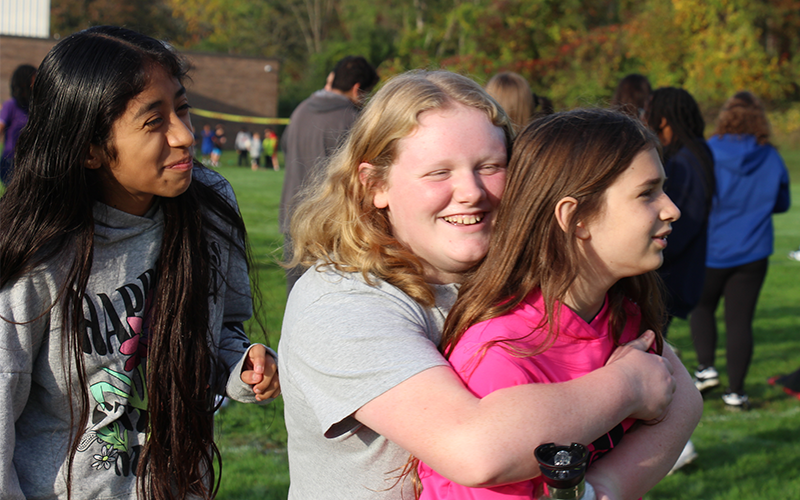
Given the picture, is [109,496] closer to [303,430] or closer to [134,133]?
[303,430]

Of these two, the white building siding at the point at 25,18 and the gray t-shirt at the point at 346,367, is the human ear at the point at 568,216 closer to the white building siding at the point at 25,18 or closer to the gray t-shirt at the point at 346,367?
the gray t-shirt at the point at 346,367

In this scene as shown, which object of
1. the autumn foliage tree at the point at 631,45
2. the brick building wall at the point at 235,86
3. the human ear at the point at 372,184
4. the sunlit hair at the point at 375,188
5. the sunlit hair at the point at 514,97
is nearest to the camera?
the sunlit hair at the point at 375,188

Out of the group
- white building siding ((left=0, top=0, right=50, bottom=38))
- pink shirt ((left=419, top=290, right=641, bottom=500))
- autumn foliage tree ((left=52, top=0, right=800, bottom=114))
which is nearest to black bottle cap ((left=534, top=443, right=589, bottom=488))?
pink shirt ((left=419, top=290, right=641, bottom=500))

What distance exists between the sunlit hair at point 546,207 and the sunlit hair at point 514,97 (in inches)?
116

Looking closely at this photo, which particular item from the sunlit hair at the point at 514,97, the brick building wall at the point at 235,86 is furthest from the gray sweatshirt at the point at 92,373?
the brick building wall at the point at 235,86

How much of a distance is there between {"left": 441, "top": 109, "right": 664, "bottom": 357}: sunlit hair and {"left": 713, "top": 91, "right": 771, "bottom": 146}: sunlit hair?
4.56 m

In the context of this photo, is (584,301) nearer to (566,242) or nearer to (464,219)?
(566,242)

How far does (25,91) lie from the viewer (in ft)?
20.3

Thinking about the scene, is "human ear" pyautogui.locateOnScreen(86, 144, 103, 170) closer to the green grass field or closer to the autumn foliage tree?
the green grass field

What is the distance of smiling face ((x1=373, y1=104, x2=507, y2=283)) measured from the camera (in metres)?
1.64

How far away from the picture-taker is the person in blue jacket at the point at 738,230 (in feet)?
18.5

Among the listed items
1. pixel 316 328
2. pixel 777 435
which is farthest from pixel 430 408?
pixel 777 435

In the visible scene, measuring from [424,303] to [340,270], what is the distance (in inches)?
7.9

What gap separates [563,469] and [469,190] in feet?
2.17
